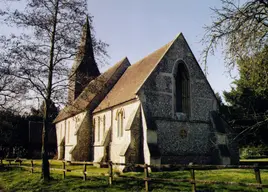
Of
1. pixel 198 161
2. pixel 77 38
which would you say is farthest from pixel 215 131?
pixel 77 38

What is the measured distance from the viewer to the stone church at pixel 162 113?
58.1ft

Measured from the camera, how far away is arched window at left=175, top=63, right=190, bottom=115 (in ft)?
68.7

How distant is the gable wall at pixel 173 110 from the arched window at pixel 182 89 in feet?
0.96

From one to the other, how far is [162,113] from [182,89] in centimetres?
283

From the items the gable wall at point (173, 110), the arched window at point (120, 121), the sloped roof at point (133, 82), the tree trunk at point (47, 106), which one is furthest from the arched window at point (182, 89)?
the tree trunk at point (47, 106)

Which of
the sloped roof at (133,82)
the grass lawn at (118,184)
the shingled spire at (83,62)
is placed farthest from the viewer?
the sloped roof at (133,82)

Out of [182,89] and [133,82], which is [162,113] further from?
[133,82]

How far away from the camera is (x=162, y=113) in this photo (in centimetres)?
1984

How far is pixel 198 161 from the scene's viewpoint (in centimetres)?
2016

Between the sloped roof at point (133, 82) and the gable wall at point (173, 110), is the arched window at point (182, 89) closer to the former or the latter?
the gable wall at point (173, 110)

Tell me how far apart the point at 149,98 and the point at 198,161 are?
553 centimetres

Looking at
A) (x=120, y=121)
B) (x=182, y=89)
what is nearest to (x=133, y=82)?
(x=120, y=121)

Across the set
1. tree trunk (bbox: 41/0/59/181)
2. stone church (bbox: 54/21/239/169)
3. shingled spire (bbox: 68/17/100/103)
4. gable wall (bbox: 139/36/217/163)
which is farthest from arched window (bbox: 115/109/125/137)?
tree trunk (bbox: 41/0/59/181)

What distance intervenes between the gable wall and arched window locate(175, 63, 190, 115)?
0.96 feet
